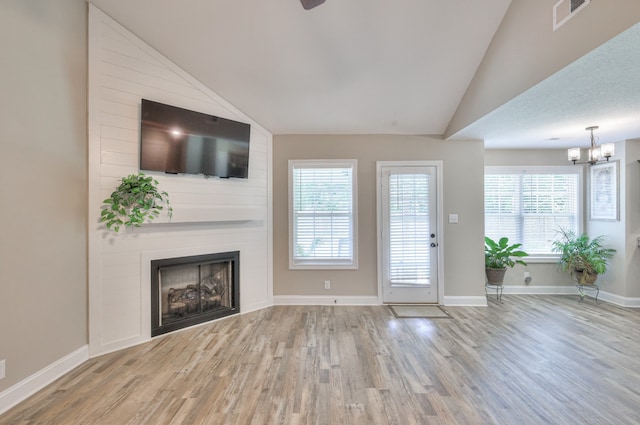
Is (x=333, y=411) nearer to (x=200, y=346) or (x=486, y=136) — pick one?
(x=200, y=346)

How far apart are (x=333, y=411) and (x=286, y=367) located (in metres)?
0.67

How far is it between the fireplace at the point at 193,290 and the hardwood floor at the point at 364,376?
0.19 m

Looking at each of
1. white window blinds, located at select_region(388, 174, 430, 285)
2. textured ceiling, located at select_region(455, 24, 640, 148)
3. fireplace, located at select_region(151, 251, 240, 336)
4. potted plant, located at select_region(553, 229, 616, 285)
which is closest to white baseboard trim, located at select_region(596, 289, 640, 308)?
potted plant, located at select_region(553, 229, 616, 285)

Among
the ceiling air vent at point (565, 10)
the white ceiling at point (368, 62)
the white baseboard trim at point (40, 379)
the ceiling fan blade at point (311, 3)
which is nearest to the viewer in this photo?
the ceiling fan blade at point (311, 3)

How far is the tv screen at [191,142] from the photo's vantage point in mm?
2771

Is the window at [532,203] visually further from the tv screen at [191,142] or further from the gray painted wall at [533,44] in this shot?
the tv screen at [191,142]

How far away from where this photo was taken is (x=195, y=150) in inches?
121

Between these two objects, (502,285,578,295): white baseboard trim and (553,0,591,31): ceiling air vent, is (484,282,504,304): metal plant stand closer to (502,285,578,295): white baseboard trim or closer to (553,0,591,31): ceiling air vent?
(502,285,578,295): white baseboard trim

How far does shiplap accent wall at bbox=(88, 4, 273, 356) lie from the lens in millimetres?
2525

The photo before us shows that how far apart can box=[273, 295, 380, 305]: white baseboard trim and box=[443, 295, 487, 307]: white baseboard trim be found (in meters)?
1.04

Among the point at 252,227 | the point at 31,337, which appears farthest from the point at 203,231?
the point at 31,337

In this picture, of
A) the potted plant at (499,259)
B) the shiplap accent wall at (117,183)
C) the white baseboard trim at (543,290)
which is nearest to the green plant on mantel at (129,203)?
the shiplap accent wall at (117,183)

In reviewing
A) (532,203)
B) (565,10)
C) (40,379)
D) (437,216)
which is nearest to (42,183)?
(40,379)

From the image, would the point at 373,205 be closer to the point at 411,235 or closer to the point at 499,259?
the point at 411,235
